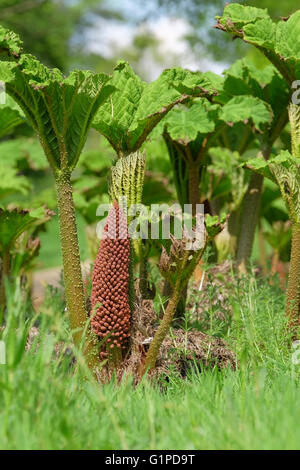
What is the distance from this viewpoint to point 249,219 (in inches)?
172

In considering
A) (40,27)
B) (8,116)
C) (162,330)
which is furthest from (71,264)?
(40,27)

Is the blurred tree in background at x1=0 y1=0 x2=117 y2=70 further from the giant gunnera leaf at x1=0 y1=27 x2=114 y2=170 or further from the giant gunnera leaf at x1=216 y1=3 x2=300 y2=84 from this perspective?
the giant gunnera leaf at x1=0 y1=27 x2=114 y2=170

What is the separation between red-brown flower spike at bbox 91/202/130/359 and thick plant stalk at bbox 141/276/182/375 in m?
0.15

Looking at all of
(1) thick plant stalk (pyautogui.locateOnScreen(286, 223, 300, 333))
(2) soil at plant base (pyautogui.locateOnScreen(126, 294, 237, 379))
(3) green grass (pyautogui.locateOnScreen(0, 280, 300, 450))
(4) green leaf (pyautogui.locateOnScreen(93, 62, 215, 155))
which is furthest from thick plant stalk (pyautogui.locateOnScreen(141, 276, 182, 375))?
(1) thick plant stalk (pyautogui.locateOnScreen(286, 223, 300, 333))

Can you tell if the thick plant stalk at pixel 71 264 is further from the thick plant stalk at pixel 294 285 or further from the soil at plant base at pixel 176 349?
the thick plant stalk at pixel 294 285

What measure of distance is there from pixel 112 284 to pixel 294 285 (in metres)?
1.11

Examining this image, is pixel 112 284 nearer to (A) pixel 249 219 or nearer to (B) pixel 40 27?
(A) pixel 249 219

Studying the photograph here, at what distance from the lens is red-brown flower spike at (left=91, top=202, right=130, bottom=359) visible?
104 inches

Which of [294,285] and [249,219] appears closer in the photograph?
[294,285]

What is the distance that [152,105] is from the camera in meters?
2.73

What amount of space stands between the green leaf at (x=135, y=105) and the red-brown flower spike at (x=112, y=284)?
40cm
